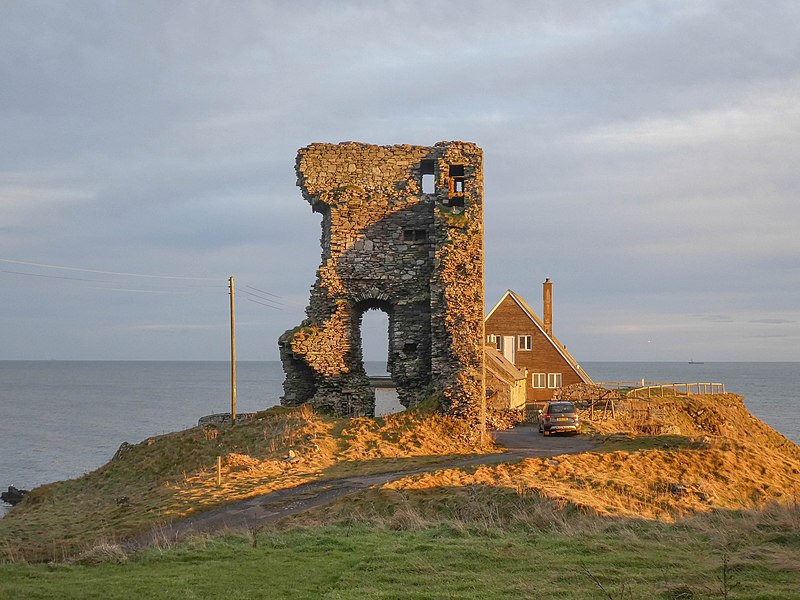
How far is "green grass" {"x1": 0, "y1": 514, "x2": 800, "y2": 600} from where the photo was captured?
436 inches

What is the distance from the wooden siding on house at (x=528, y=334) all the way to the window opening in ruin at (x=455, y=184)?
24865 mm

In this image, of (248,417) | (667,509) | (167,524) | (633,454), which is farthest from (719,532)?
(248,417)

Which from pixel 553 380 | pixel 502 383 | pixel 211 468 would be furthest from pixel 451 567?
pixel 553 380

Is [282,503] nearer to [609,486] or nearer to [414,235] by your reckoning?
[609,486]

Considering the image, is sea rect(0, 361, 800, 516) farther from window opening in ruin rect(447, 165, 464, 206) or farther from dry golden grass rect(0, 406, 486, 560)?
window opening in ruin rect(447, 165, 464, 206)

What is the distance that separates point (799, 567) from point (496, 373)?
28.6 meters

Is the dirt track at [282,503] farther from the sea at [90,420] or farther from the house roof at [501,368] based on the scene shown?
the sea at [90,420]

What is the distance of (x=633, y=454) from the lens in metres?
23.8

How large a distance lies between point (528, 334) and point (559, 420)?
2368 cm

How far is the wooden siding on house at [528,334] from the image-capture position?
54.9 metres

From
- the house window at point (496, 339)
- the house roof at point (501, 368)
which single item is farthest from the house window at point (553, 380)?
the house roof at point (501, 368)

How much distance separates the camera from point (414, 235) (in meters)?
30.8

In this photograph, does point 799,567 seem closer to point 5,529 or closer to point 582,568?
point 582,568

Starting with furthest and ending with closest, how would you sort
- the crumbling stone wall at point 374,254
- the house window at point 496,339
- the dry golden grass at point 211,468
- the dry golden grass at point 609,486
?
1. the house window at point 496,339
2. the crumbling stone wall at point 374,254
3. the dry golden grass at point 211,468
4. the dry golden grass at point 609,486
